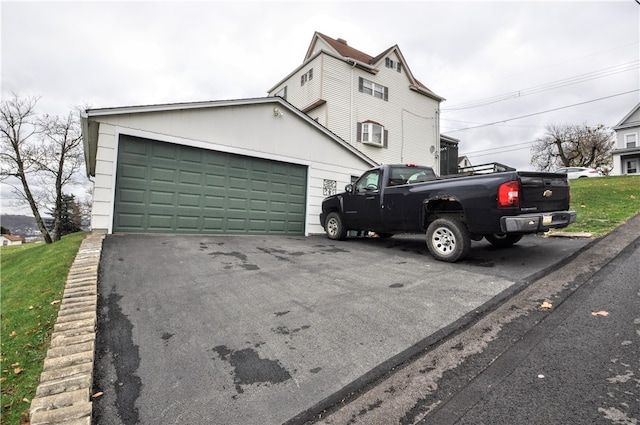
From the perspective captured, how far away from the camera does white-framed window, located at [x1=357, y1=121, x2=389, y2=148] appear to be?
18.2 m

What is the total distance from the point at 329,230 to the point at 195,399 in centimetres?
704

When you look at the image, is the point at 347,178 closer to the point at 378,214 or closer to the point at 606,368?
the point at 378,214

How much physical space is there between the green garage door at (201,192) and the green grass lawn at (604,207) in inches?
304

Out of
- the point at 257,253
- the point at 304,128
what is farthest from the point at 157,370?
the point at 304,128

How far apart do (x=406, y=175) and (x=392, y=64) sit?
52.9 feet

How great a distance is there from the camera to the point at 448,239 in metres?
5.43

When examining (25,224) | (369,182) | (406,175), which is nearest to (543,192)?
(406,175)

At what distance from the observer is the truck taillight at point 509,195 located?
15.0 feet

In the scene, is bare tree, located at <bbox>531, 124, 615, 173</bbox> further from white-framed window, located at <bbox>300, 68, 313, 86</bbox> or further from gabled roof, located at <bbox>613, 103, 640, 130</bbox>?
white-framed window, located at <bbox>300, 68, 313, 86</bbox>

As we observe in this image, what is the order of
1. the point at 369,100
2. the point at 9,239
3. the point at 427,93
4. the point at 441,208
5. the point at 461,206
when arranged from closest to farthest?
1. the point at 461,206
2. the point at 441,208
3. the point at 369,100
4. the point at 427,93
5. the point at 9,239

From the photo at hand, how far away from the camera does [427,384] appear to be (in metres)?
2.19

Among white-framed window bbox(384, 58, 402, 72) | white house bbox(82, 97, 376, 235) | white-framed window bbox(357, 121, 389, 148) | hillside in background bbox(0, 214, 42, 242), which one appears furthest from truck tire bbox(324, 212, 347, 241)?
hillside in background bbox(0, 214, 42, 242)

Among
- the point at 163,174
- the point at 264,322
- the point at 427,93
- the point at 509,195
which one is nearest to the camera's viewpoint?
the point at 264,322

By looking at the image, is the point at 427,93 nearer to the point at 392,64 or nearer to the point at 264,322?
the point at 392,64
